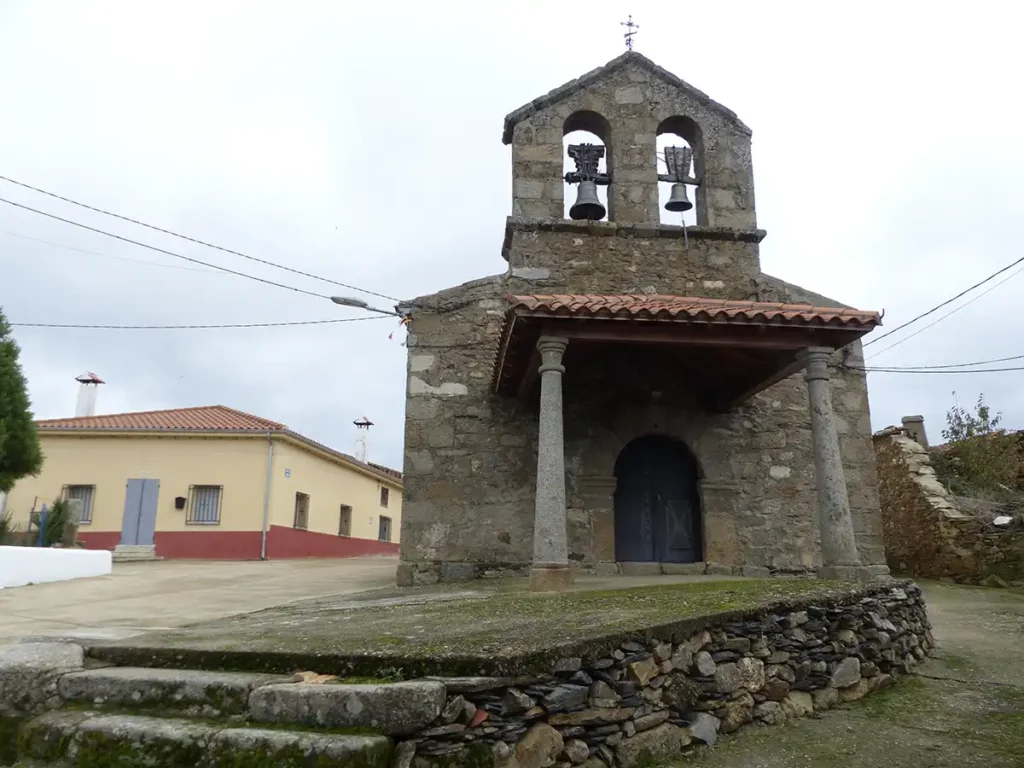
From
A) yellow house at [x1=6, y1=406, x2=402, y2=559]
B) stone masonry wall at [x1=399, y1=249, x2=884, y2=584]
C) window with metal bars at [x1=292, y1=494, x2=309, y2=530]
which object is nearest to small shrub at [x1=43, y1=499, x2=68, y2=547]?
yellow house at [x1=6, y1=406, x2=402, y2=559]

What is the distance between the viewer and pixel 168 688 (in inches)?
108

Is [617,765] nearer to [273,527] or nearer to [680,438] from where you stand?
[680,438]

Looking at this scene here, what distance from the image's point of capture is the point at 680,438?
24.7 ft

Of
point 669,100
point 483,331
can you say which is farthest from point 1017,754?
point 669,100

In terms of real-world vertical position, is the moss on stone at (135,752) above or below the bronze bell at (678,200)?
below

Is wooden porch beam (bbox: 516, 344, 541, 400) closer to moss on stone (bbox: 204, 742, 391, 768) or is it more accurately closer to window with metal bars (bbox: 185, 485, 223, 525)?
moss on stone (bbox: 204, 742, 391, 768)

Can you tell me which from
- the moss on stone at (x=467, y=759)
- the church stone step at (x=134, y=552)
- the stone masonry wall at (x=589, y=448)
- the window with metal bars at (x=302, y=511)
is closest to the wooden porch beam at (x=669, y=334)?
the stone masonry wall at (x=589, y=448)

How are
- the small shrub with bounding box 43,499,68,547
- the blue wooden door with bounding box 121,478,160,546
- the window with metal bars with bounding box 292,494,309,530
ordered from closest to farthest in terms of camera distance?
1. the small shrub with bounding box 43,499,68,547
2. the blue wooden door with bounding box 121,478,160,546
3. the window with metal bars with bounding box 292,494,309,530

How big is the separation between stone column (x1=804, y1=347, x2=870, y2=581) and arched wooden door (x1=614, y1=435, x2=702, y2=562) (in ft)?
6.01

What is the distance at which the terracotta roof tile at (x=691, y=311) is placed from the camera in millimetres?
5469

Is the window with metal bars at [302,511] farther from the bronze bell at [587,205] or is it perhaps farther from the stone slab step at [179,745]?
the stone slab step at [179,745]

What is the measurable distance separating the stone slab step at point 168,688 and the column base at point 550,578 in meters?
2.66

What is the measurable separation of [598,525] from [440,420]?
1.92 metres

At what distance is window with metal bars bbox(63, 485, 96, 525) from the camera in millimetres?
18703
